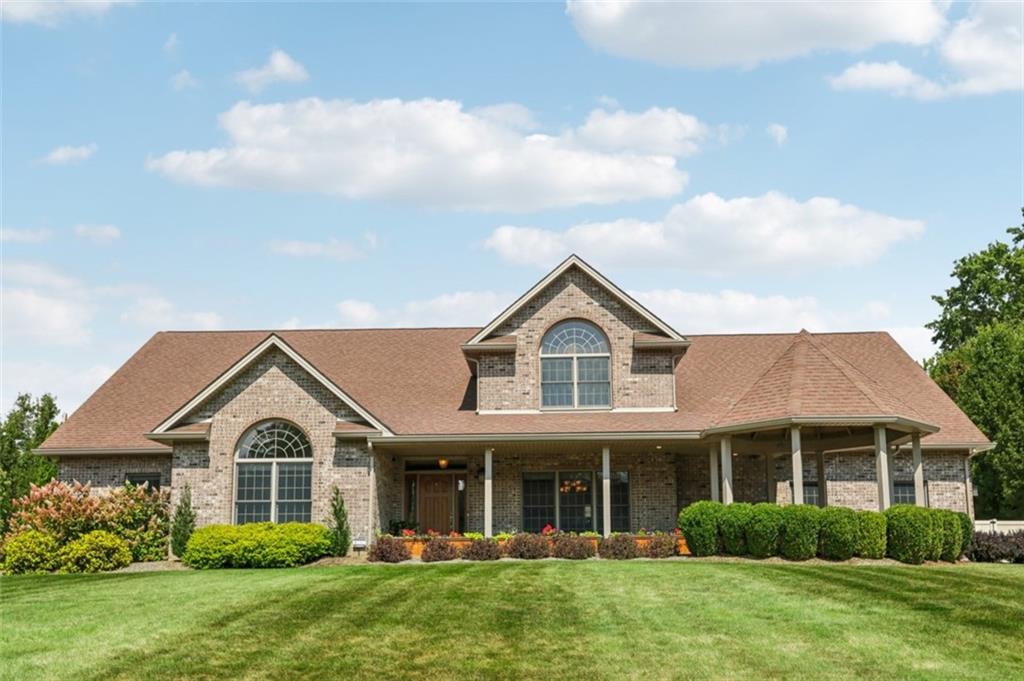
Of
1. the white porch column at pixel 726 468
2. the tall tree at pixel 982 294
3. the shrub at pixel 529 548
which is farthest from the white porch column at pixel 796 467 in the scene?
the tall tree at pixel 982 294

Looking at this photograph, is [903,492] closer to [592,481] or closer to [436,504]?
[592,481]

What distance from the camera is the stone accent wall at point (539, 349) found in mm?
27734

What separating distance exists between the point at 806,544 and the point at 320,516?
37.9ft

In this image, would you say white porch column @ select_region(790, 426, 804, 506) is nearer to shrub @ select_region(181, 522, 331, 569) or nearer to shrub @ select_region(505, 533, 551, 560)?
shrub @ select_region(505, 533, 551, 560)

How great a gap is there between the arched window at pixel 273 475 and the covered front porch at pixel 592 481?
2.12m

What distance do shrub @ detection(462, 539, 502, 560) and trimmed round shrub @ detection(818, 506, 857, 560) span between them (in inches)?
293

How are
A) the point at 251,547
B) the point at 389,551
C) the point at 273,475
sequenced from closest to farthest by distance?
the point at 251,547, the point at 389,551, the point at 273,475

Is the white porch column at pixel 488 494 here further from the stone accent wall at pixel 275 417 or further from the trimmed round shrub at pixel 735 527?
the trimmed round shrub at pixel 735 527

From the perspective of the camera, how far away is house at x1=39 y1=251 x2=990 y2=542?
25.0 m

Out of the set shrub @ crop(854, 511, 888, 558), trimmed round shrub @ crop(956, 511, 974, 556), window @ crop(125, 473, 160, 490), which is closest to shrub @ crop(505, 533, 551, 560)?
shrub @ crop(854, 511, 888, 558)

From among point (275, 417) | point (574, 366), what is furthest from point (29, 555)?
point (574, 366)

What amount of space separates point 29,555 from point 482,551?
10.6m

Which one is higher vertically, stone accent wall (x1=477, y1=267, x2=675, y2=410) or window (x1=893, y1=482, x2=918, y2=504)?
stone accent wall (x1=477, y1=267, x2=675, y2=410)

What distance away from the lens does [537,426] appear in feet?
86.1
